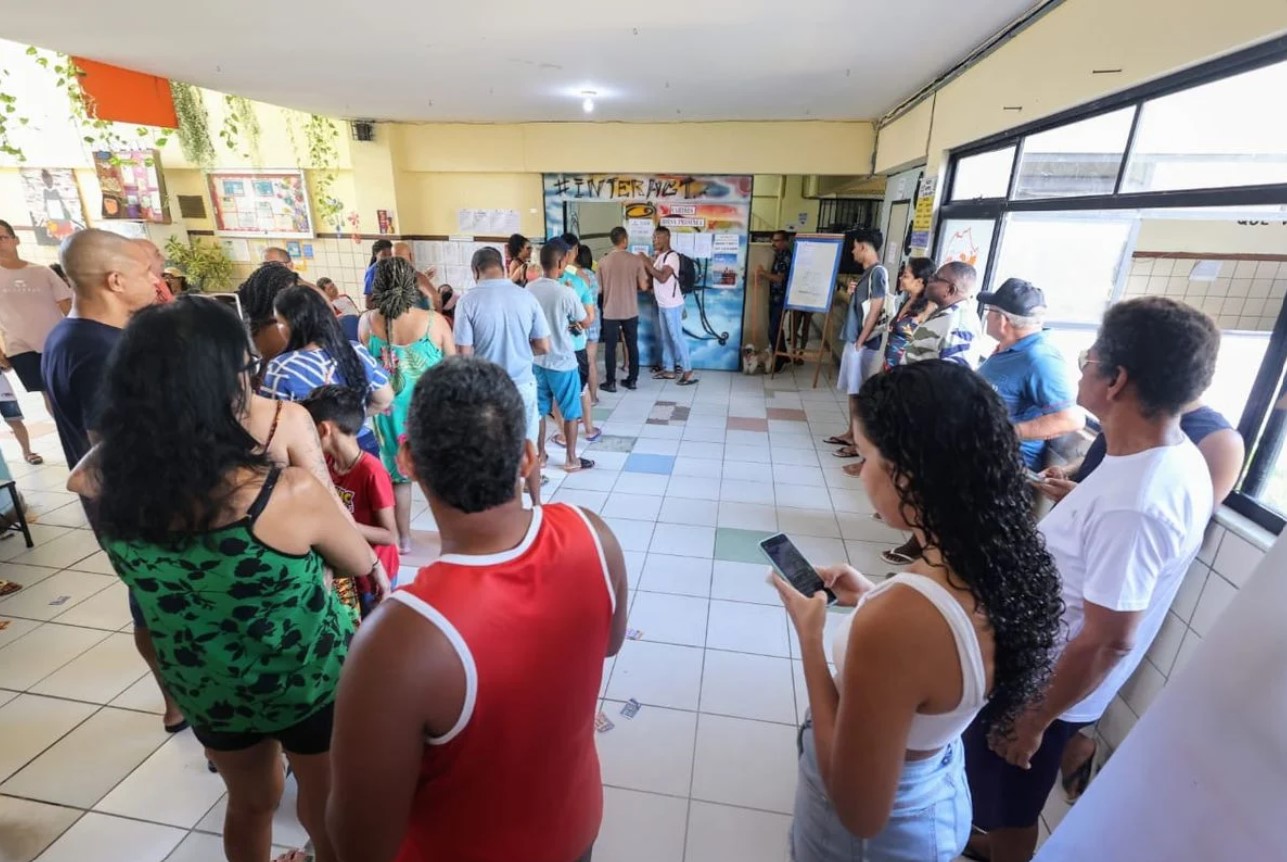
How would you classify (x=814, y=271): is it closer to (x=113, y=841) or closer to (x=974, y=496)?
(x=974, y=496)

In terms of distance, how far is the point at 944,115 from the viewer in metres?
4.04

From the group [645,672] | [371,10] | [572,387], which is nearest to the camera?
[645,672]

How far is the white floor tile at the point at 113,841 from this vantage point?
1.67 m

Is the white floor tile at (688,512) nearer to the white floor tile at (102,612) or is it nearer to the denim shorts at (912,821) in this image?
the denim shorts at (912,821)

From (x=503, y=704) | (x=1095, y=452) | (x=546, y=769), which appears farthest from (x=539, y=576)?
(x=1095, y=452)

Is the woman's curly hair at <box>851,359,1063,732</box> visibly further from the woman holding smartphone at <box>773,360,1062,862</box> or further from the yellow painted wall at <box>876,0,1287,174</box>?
the yellow painted wall at <box>876,0,1287,174</box>

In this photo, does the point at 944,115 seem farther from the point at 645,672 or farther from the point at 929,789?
the point at 929,789

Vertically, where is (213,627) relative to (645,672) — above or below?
above

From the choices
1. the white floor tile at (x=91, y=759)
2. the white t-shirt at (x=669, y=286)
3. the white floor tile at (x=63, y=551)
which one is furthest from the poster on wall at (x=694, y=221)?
the white floor tile at (x=91, y=759)

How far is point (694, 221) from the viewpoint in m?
6.63

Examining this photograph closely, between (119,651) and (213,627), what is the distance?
198cm

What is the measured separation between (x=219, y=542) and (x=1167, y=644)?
2538mm

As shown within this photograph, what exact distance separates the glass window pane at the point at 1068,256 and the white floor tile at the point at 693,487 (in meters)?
2.18

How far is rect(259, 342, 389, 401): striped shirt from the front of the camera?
6.45ft
